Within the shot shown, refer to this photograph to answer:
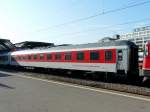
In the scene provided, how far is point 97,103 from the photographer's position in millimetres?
9508

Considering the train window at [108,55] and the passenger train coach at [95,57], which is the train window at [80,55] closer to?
the passenger train coach at [95,57]

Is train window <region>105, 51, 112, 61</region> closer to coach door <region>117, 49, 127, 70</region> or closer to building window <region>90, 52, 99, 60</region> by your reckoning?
coach door <region>117, 49, 127, 70</region>

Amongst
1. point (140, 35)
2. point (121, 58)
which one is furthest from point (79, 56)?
point (140, 35)

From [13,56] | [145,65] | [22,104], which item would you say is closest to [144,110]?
[22,104]

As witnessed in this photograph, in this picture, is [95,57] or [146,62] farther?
[95,57]

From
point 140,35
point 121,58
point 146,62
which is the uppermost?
point 140,35

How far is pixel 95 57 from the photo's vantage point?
20594mm

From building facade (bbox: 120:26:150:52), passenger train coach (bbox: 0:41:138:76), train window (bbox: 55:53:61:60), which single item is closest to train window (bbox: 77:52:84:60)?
passenger train coach (bbox: 0:41:138:76)

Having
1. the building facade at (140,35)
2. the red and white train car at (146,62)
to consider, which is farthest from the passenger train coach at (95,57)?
the building facade at (140,35)

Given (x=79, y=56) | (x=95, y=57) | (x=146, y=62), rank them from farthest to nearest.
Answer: (x=79, y=56) < (x=95, y=57) < (x=146, y=62)

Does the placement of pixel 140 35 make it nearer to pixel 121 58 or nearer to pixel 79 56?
pixel 79 56

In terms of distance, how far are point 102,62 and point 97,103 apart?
34.2 ft

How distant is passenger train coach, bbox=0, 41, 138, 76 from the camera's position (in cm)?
1828

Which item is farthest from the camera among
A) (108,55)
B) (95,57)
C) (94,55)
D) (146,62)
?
(94,55)
